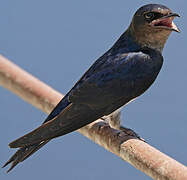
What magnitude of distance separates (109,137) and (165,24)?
0.29m

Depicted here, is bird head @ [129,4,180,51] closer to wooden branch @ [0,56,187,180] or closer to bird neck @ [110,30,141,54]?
bird neck @ [110,30,141,54]

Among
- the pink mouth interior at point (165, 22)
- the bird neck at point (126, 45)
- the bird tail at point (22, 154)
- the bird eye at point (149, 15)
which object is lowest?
the bird tail at point (22, 154)

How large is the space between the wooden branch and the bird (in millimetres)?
35

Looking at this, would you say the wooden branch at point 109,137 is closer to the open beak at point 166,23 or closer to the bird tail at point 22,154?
the bird tail at point 22,154

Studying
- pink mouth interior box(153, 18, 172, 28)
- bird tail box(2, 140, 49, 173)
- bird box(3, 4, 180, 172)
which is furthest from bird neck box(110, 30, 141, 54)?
bird tail box(2, 140, 49, 173)

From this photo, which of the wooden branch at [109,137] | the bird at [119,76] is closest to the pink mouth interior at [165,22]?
the bird at [119,76]

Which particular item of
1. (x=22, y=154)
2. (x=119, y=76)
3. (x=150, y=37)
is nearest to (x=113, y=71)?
(x=119, y=76)

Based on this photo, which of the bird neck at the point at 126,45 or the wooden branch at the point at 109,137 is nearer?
the wooden branch at the point at 109,137

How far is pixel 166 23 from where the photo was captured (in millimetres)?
1267

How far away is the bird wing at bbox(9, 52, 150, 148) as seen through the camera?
1.22 m

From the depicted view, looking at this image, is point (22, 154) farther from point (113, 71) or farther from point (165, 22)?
point (165, 22)

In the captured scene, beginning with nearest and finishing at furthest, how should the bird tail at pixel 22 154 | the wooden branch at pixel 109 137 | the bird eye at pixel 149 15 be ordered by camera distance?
the wooden branch at pixel 109 137, the bird tail at pixel 22 154, the bird eye at pixel 149 15

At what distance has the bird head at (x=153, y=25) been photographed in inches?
48.9

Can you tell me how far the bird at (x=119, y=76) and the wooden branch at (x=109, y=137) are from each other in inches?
1.4
